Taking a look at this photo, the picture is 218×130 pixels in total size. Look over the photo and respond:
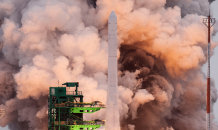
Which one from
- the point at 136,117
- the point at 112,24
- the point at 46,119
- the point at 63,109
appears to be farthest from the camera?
the point at 136,117

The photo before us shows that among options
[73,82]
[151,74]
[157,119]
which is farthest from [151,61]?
[73,82]

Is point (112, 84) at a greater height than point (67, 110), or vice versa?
point (112, 84)

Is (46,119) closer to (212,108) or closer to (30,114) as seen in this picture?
(30,114)

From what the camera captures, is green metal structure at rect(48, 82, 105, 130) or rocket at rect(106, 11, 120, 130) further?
Answer: green metal structure at rect(48, 82, 105, 130)

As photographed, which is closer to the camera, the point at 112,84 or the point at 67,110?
the point at 112,84

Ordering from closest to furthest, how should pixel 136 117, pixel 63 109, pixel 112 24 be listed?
pixel 112 24 < pixel 63 109 < pixel 136 117
